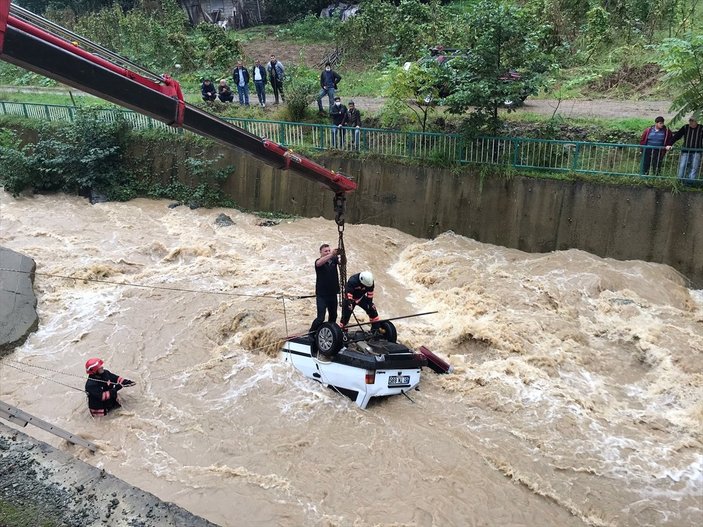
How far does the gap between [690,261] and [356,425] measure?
8612 millimetres

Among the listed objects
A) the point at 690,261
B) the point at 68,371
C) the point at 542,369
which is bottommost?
the point at 68,371

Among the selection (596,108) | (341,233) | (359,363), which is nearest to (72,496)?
(359,363)

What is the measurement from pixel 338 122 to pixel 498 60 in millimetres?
5022

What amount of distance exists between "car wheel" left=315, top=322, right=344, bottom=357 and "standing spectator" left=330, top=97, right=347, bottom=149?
8595 mm

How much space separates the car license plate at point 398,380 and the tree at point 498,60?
25.8 feet

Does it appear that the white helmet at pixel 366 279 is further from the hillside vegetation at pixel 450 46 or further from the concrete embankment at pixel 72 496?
the hillside vegetation at pixel 450 46

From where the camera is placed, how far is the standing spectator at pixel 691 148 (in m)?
12.0

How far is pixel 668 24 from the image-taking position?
20.5 meters

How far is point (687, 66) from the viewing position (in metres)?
11.9

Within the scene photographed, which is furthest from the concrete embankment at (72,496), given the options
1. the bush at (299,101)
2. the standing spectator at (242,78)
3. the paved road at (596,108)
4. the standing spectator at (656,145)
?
the standing spectator at (242,78)

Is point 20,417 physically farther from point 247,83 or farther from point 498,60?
point 247,83

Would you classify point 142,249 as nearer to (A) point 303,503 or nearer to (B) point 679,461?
(A) point 303,503

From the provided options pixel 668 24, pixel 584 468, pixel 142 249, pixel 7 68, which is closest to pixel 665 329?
pixel 584 468

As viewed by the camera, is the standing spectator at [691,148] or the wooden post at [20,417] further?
the standing spectator at [691,148]
